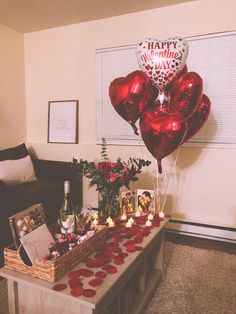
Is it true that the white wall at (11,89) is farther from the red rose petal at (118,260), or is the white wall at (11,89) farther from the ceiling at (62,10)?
the red rose petal at (118,260)

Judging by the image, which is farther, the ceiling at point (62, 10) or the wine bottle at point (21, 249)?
the ceiling at point (62, 10)

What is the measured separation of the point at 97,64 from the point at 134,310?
2425mm

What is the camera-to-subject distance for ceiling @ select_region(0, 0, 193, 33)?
2.55 meters

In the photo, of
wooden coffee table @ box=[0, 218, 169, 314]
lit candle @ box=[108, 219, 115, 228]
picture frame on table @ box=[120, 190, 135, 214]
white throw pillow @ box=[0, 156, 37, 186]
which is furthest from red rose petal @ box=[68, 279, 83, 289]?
white throw pillow @ box=[0, 156, 37, 186]

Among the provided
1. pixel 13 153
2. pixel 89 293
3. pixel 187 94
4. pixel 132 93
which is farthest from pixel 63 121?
pixel 89 293

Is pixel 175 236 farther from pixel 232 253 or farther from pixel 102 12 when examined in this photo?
pixel 102 12

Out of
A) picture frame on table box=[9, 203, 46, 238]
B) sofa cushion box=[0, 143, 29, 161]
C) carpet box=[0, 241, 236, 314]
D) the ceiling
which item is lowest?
carpet box=[0, 241, 236, 314]

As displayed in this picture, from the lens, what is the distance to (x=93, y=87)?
3.07 m

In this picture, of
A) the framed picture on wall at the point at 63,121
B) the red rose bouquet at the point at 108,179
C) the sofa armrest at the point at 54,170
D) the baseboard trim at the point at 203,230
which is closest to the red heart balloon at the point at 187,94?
the red rose bouquet at the point at 108,179

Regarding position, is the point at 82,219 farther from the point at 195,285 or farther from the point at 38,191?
the point at 38,191

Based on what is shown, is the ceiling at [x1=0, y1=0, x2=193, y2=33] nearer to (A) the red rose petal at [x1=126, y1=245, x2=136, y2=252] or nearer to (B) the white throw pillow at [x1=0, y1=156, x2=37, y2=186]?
(B) the white throw pillow at [x1=0, y1=156, x2=37, y2=186]

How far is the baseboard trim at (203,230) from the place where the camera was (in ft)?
8.25

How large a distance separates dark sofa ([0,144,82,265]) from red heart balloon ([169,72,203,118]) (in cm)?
143

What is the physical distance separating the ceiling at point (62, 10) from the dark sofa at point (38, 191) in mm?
1405
